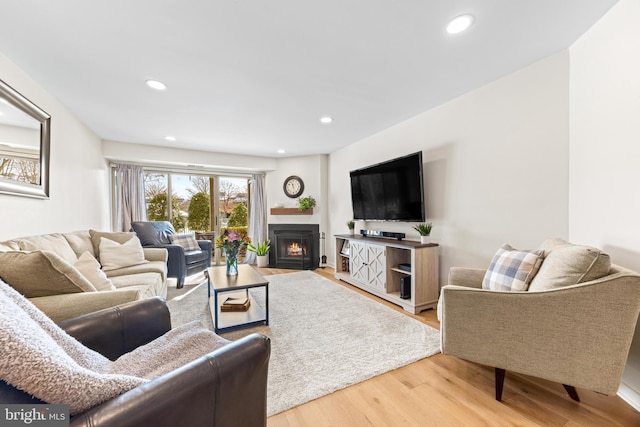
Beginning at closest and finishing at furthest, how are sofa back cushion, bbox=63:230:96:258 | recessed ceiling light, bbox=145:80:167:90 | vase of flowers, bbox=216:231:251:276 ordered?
recessed ceiling light, bbox=145:80:167:90 → sofa back cushion, bbox=63:230:96:258 → vase of flowers, bbox=216:231:251:276

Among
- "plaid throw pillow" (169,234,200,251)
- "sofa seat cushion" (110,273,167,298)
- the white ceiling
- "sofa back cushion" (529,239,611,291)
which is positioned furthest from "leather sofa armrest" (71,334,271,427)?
"plaid throw pillow" (169,234,200,251)

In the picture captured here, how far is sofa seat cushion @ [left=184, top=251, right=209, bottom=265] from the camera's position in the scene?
389cm

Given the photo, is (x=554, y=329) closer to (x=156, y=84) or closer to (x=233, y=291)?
(x=233, y=291)

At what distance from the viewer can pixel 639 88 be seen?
4.75 feet

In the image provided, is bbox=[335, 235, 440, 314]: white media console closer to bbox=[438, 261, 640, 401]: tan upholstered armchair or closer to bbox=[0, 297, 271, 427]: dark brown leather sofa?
bbox=[438, 261, 640, 401]: tan upholstered armchair

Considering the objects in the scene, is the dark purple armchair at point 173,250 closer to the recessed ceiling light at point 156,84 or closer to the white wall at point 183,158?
the white wall at point 183,158

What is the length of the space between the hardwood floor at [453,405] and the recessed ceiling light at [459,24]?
2324mm

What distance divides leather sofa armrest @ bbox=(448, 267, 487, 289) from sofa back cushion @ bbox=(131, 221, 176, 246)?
4109 mm

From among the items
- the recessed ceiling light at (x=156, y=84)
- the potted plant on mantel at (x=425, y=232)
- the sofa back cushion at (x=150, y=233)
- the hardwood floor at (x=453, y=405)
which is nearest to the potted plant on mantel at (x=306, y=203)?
the sofa back cushion at (x=150, y=233)

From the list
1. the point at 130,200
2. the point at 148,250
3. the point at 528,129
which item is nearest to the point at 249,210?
the point at 130,200

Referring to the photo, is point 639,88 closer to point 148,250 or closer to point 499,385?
point 499,385

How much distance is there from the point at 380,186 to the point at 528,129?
171 cm

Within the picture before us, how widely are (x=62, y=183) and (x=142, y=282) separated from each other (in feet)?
5.04

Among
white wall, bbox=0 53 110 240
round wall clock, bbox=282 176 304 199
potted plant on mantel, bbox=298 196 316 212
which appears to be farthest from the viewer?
round wall clock, bbox=282 176 304 199
